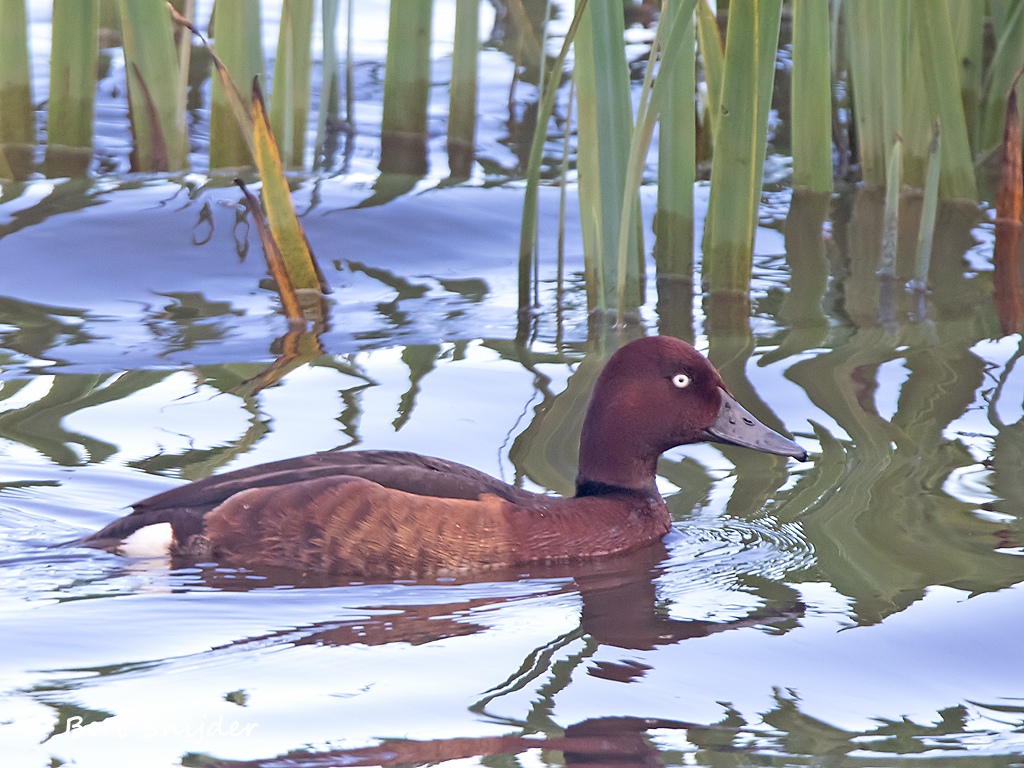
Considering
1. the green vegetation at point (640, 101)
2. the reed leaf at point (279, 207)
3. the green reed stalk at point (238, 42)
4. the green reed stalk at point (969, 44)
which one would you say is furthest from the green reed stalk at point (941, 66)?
the green reed stalk at point (238, 42)

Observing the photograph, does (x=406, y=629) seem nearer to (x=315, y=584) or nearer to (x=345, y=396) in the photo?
(x=315, y=584)

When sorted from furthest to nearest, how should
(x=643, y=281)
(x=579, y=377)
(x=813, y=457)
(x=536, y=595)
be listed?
1. (x=643, y=281)
2. (x=579, y=377)
3. (x=813, y=457)
4. (x=536, y=595)

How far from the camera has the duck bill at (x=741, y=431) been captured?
499cm

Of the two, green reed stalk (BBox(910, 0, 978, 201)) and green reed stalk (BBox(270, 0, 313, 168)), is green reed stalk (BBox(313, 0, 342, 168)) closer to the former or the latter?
green reed stalk (BBox(270, 0, 313, 168))

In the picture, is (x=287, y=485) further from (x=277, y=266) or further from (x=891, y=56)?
(x=891, y=56)

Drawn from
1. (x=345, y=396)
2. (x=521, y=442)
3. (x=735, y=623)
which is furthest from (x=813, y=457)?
(x=345, y=396)

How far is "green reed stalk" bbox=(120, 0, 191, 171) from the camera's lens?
691 centimetres

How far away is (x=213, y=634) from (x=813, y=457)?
2303mm

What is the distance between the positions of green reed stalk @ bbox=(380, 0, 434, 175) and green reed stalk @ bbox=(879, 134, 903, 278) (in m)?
2.33

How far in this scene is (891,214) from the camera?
22.2ft

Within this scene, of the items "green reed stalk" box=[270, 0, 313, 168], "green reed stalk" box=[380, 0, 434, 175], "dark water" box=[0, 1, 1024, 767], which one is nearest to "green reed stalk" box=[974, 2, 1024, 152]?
"dark water" box=[0, 1, 1024, 767]

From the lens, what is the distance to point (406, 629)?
4039 millimetres

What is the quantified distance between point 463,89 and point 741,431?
370 cm

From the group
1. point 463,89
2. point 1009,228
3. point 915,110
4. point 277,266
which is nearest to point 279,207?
point 277,266
